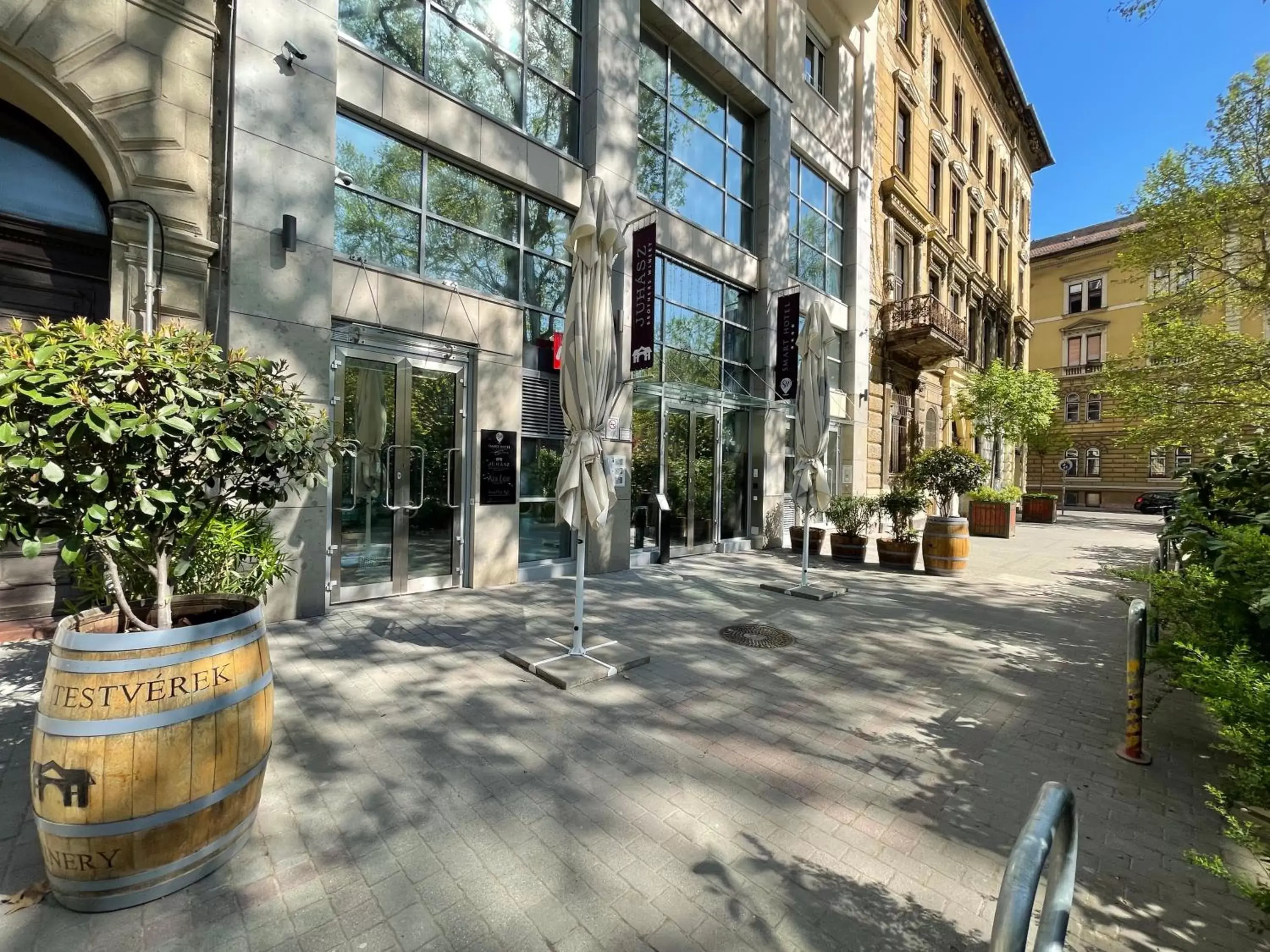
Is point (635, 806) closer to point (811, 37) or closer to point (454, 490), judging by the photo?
point (454, 490)

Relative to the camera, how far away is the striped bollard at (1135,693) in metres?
3.46

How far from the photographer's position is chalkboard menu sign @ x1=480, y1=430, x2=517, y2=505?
769 centimetres

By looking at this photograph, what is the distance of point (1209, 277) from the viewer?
9.52 meters

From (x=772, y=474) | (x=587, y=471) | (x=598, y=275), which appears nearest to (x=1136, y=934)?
(x=587, y=471)

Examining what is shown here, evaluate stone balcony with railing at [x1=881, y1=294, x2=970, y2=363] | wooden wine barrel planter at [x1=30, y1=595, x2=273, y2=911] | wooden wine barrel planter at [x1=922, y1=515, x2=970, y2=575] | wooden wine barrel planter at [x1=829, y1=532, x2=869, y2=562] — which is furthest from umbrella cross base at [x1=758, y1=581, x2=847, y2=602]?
stone balcony with railing at [x1=881, y1=294, x2=970, y2=363]

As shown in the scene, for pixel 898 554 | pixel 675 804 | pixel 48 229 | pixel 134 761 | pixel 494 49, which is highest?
pixel 494 49

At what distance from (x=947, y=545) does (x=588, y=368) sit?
754 cm

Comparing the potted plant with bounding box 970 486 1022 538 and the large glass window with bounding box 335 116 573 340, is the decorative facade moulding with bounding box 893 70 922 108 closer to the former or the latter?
the potted plant with bounding box 970 486 1022 538

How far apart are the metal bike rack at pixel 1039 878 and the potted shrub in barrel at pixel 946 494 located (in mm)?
8730

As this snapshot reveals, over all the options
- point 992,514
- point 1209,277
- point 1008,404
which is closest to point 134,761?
point 1209,277

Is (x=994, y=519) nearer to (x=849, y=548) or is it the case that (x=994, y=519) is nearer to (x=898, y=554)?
(x=898, y=554)

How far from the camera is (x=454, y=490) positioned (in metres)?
7.56

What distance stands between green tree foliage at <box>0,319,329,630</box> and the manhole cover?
437 cm

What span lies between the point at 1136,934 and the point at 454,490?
710 centimetres
